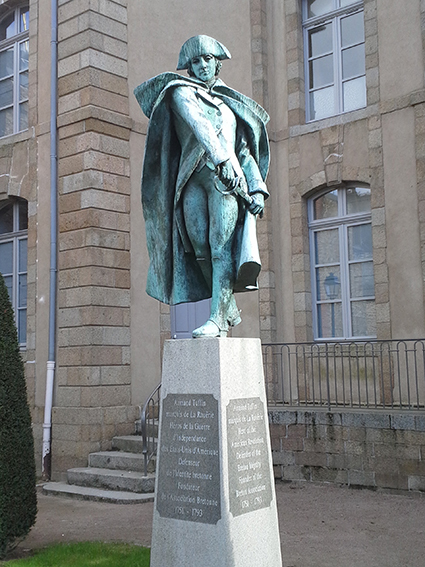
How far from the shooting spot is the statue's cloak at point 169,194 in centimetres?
418

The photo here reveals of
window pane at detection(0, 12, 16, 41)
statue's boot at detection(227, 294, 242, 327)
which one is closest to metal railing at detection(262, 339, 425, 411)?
statue's boot at detection(227, 294, 242, 327)

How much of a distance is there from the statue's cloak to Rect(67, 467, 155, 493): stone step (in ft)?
13.5

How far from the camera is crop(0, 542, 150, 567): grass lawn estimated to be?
5059mm

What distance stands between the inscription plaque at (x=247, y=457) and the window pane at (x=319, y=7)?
8404 millimetres

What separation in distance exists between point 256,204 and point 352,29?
743 centimetres

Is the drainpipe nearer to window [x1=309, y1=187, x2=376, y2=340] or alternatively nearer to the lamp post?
window [x1=309, y1=187, x2=376, y2=340]

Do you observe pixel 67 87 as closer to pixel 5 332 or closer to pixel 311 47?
pixel 311 47

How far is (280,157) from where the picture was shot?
1100 centimetres

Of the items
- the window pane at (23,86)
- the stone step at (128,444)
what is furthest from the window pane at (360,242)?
the window pane at (23,86)

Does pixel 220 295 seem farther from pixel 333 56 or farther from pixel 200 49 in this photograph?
pixel 333 56

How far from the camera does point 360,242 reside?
33.6 feet

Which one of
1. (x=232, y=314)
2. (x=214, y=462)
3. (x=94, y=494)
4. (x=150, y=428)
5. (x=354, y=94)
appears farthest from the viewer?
(x=354, y=94)

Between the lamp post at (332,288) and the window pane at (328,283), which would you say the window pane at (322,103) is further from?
the lamp post at (332,288)

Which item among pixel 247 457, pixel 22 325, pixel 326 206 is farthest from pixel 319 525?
pixel 22 325
